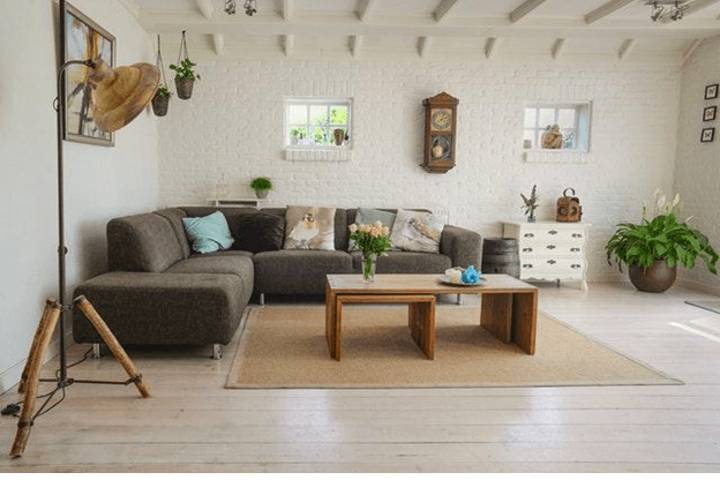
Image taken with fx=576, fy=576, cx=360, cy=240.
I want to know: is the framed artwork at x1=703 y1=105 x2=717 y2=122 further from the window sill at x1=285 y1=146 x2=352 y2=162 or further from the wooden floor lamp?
the wooden floor lamp

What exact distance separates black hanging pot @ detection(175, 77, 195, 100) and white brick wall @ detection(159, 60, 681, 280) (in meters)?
0.42

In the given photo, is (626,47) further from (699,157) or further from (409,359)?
(409,359)

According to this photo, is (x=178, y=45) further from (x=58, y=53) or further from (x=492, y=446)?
(x=492, y=446)

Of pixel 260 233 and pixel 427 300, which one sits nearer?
pixel 427 300

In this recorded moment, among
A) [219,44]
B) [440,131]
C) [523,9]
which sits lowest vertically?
[440,131]

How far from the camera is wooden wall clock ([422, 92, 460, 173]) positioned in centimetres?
599

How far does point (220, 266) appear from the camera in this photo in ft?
14.1

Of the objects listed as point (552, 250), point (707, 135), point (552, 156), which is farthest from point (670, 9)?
point (552, 250)

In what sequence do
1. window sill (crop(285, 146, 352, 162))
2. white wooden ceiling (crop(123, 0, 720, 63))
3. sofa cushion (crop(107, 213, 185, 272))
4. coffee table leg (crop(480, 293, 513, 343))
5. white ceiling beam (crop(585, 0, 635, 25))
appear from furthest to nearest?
1. window sill (crop(285, 146, 352, 162))
2. white wooden ceiling (crop(123, 0, 720, 63))
3. white ceiling beam (crop(585, 0, 635, 25))
4. coffee table leg (crop(480, 293, 513, 343))
5. sofa cushion (crop(107, 213, 185, 272))

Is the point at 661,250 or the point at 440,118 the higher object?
the point at 440,118

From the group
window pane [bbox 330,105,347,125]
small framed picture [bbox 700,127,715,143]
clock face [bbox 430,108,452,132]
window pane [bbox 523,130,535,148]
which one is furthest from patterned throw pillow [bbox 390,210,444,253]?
A: small framed picture [bbox 700,127,715,143]

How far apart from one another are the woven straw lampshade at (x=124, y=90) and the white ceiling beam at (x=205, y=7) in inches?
90.6

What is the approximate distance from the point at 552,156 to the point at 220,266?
12.9 ft

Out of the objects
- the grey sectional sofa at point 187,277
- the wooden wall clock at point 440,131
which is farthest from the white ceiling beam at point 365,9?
the grey sectional sofa at point 187,277
